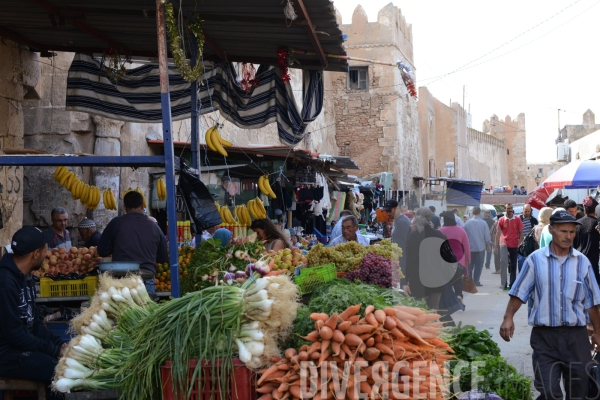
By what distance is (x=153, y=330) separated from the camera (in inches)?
144

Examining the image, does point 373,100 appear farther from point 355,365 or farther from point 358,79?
point 355,365

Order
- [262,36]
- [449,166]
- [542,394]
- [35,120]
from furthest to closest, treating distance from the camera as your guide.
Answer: [449,166], [35,120], [262,36], [542,394]

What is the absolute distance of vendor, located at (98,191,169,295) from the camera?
21.1 ft

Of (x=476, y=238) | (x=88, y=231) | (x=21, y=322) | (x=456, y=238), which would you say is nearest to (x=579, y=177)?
(x=476, y=238)

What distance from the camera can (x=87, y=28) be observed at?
6.84m

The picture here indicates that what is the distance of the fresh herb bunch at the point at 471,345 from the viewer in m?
4.92

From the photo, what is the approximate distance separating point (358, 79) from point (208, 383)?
2776 cm

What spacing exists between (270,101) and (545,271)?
448 centimetres

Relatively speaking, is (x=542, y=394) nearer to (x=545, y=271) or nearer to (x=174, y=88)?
(x=545, y=271)

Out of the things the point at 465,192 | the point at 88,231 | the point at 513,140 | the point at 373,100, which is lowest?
the point at 88,231

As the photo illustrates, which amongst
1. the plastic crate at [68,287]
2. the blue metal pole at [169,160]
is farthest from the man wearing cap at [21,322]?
the plastic crate at [68,287]

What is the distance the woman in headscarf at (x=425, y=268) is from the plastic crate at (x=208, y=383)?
4.43 m

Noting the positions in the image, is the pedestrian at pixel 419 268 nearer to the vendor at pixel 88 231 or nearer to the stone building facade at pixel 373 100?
the vendor at pixel 88 231

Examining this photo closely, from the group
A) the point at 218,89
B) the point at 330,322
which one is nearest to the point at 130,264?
the point at 330,322
